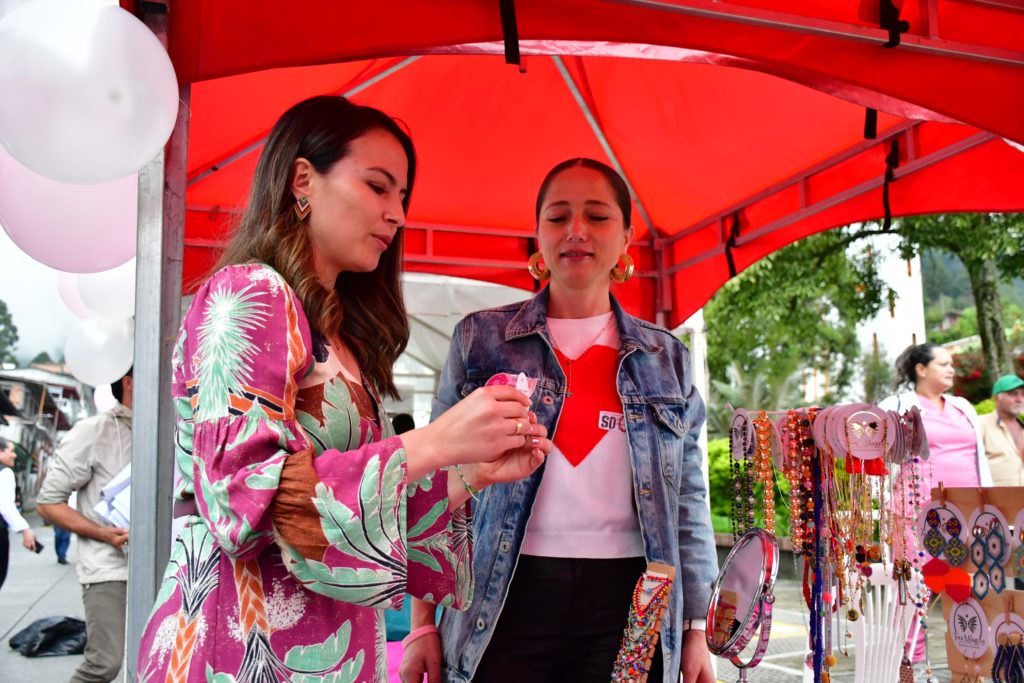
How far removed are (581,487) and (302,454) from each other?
0.93 m

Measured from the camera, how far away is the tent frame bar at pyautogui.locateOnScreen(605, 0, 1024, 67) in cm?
207

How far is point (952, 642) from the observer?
7.31ft

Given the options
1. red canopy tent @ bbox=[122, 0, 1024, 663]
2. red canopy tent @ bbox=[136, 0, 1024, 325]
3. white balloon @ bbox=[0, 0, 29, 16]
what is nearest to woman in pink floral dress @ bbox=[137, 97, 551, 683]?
red canopy tent @ bbox=[122, 0, 1024, 663]

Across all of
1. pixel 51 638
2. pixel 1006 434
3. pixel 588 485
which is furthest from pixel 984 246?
pixel 51 638

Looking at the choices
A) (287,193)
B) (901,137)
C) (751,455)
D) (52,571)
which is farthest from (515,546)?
(52,571)

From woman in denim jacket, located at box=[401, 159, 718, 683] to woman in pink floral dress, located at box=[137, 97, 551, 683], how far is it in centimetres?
54

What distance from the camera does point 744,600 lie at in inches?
67.2

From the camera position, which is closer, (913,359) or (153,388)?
(153,388)

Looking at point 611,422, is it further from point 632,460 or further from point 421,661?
point 421,661

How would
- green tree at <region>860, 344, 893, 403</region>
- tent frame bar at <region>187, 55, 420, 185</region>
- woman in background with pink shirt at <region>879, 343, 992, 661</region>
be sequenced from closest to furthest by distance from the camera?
tent frame bar at <region>187, 55, 420, 185</region>
woman in background with pink shirt at <region>879, 343, 992, 661</region>
green tree at <region>860, 344, 893, 403</region>

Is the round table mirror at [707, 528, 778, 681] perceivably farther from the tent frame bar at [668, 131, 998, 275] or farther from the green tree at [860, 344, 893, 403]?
the green tree at [860, 344, 893, 403]

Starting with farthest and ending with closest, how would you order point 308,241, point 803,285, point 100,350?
point 803,285, point 100,350, point 308,241

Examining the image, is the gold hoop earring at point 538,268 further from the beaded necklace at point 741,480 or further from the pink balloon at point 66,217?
the pink balloon at point 66,217

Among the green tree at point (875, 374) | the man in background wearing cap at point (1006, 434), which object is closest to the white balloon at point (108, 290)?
the man in background wearing cap at point (1006, 434)
